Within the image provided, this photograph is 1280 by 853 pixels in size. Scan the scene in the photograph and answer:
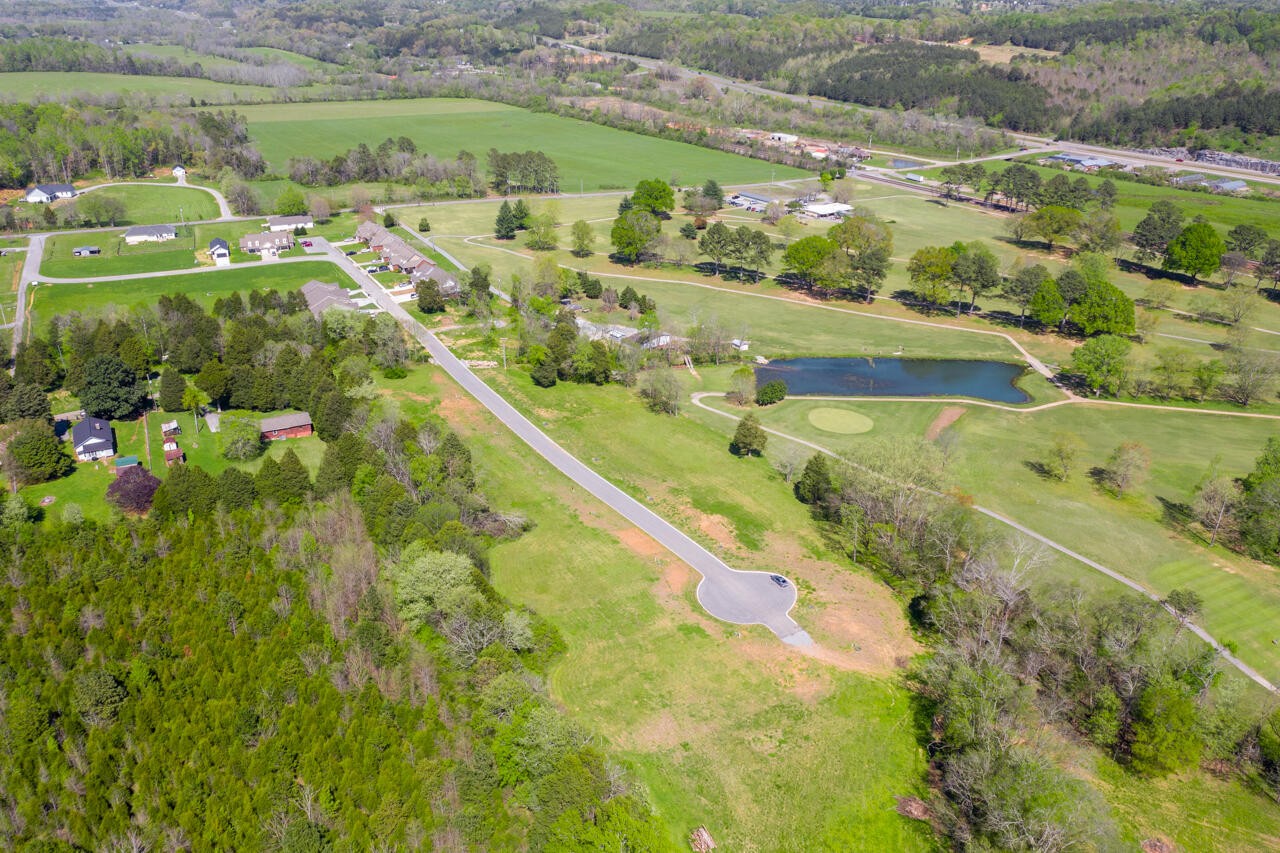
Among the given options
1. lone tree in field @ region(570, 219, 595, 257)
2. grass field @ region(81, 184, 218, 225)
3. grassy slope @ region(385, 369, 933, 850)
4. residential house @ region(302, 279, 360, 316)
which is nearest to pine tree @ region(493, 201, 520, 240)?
lone tree in field @ region(570, 219, 595, 257)

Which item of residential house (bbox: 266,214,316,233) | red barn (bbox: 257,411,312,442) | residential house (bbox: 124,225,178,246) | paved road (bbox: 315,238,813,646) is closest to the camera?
paved road (bbox: 315,238,813,646)

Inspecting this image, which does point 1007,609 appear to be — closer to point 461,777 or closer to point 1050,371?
point 461,777

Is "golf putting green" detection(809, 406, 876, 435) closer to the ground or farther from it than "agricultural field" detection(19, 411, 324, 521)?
farther from it

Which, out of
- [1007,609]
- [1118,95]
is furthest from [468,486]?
[1118,95]

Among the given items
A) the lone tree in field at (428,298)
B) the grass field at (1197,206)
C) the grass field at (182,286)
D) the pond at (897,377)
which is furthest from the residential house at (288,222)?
the grass field at (1197,206)

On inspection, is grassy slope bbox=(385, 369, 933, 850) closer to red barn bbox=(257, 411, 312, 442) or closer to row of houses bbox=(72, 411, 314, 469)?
red barn bbox=(257, 411, 312, 442)

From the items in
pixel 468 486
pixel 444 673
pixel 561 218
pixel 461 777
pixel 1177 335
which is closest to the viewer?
pixel 461 777

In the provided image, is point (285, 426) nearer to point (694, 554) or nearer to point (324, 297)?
point (324, 297)
